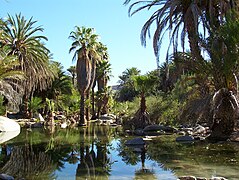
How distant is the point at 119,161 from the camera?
9.75 m

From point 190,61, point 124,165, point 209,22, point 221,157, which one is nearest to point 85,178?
point 124,165

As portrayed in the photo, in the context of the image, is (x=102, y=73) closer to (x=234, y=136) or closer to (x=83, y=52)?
(x=83, y=52)

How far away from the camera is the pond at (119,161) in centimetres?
783

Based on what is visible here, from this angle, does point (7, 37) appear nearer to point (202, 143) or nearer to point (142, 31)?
point (142, 31)

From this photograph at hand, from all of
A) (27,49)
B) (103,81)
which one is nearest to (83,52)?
(27,49)

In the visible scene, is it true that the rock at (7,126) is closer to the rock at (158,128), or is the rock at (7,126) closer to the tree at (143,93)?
the tree at (143,93)

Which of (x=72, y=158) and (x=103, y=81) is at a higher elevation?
(x=103, y=81)

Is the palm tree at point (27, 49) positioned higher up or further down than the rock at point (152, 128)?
higher up

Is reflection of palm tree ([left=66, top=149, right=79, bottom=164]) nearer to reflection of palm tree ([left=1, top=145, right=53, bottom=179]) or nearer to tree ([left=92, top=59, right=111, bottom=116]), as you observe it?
reflection of palm tree ([left=1, top=145, right=53, bottom=179])

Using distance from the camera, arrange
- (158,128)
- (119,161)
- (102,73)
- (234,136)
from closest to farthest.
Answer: (119,161)
(234,136)
(158,128)
(102,73)

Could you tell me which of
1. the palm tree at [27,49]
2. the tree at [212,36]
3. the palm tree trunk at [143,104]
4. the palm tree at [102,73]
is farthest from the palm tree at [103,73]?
the tree at [212,36]

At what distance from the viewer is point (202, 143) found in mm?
13094

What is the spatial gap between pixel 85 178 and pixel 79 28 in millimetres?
22192

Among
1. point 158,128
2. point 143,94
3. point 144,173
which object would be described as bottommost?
point 144,173
